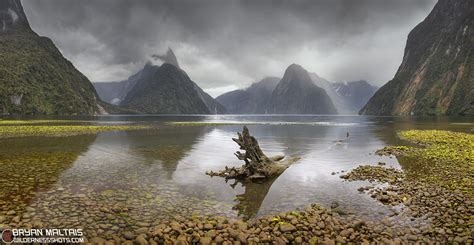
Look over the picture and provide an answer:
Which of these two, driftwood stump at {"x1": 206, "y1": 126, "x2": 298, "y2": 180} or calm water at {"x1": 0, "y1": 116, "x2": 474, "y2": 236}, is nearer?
calm water at {"x1": 0, "y1": 116, "x2": 474, "y2": 236}

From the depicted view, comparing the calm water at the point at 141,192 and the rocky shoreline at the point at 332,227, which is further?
the calm water at the point at 141,192

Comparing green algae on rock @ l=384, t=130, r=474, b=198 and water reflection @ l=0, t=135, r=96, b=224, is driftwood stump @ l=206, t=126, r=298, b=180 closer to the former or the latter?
green algae on rock @ l=384, t=130, r=474, b=198

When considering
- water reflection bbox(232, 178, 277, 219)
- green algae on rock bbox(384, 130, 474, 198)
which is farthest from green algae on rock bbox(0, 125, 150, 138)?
green algae on rock bbox(384, 130, 474, 198)

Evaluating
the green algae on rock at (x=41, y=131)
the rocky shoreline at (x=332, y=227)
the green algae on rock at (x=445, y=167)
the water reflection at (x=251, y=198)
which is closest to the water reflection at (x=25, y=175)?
the rocky shoreline at (x=332, y=227)

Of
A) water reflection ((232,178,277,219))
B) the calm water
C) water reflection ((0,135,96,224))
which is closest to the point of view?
the calm water

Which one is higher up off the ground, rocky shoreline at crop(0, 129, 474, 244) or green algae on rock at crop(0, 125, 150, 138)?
green algae on rock at crop(0, 125, 150, 138)

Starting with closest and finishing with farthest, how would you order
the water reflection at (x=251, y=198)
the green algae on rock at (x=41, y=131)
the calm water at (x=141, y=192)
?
the calm water at (x=141, y=192) < the water reflection at (x=251, y=198) < the green algae on rock at (x=41, y=131)

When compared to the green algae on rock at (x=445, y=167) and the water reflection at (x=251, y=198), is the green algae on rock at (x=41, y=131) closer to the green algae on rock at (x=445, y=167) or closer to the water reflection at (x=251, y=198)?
the water reflection at (x=251, y=198)

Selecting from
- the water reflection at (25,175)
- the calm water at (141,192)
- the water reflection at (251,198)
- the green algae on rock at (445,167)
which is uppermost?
the green algae on rock at (445,167)

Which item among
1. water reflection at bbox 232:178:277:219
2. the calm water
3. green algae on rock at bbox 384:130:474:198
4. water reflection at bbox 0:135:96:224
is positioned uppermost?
green algae on rock at bbox 384:130:474:198

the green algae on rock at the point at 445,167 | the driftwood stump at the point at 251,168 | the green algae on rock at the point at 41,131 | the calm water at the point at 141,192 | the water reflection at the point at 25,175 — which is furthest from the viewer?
the green algae on rock at the point at 41,131

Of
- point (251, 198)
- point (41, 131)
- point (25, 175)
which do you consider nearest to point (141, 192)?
point (251, 198)

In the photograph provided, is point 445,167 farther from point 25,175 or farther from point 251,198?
point 25,175

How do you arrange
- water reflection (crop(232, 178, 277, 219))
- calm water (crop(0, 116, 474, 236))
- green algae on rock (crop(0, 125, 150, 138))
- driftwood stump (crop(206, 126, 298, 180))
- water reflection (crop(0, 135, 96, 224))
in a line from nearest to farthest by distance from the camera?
calm water (crop(0, 116, 474, 236))
water reflection (crop(0, 135, 96, 224))
water reflection (crop(232, 178, 277, 219))
driftwood stump (crop(206, 126, 298, 180))
green algae on rock (crop(0, 125, 150, 138))
